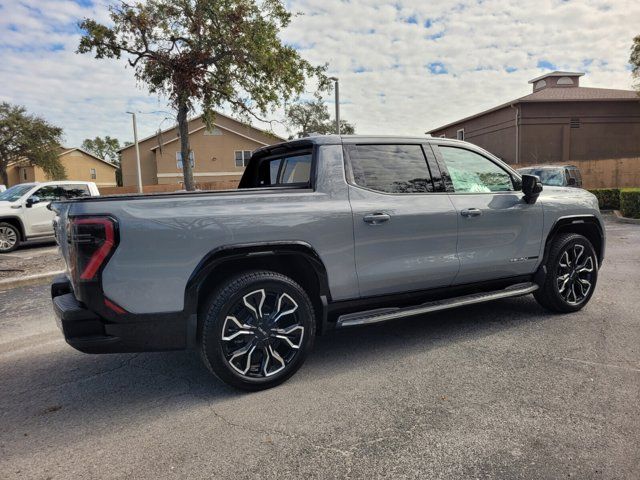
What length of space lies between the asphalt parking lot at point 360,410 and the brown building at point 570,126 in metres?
27.8

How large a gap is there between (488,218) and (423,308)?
44.3 inches

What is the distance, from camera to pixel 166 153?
139 ft

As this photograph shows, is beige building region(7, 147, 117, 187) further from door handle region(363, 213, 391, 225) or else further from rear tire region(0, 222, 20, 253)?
door handle region(363, 213, 391, 225)

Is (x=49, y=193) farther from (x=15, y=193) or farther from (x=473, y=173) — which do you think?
(x=473, y=173)

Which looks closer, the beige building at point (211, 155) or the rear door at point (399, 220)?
the rear door at point (399, 220)

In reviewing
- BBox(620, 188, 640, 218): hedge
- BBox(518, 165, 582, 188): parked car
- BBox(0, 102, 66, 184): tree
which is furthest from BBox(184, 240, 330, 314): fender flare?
BBox(0, 102, 66, 184): tree

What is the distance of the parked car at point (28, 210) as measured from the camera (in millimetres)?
11227

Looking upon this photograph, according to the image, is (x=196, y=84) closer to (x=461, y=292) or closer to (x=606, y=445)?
(x=461, y=292)

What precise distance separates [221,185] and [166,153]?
1088 cm

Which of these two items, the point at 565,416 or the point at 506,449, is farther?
the point at 565,416

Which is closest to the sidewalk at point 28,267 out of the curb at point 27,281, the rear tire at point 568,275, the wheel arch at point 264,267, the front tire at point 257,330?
the curb at point 27,281

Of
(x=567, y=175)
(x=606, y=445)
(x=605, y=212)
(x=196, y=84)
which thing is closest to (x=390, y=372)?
(x=606, y=445)

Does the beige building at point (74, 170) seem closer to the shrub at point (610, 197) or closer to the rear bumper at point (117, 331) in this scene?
the shrub at point (610, 197)

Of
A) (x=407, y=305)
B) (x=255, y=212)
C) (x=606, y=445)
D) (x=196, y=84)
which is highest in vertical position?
(x=196, y=84)
